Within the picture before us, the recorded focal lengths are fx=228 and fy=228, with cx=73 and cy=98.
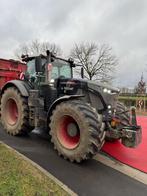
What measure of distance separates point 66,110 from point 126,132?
1.37 metres

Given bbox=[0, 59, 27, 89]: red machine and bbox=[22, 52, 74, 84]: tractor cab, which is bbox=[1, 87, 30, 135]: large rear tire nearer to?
bbox=[22, 52, 74, 84]: tractor cab

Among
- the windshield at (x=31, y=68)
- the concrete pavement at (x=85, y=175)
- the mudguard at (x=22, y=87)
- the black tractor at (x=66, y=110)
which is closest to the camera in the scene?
the concrete pavement at (x=85, y=175)

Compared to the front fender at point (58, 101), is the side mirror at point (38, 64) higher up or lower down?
higher up

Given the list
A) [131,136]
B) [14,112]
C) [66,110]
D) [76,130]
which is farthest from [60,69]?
[131,136]

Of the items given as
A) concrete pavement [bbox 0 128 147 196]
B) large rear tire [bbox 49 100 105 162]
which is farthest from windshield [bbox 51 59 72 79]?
concrete pavement [bbox 0 128 147 196]

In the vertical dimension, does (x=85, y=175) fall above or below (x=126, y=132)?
below

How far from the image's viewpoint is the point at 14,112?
7129 millimetres

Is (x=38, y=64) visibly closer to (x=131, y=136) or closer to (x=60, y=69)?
(x=60, y=69)

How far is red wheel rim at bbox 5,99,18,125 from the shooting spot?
6948mm

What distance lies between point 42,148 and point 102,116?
5.85 ft

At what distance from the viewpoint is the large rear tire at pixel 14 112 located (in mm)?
6277

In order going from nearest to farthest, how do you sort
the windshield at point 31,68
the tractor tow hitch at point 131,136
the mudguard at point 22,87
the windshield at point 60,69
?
the tractor tow hitch at point 131,136
the windshield at point 60,69
the mudguard at point 22,87
the windshield at point 31,68

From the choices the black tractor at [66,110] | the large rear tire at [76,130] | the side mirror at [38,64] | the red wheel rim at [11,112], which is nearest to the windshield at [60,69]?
the black tractor at [66,110]

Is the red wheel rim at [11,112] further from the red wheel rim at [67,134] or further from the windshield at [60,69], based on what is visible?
the red wheel rim at [67,134]
